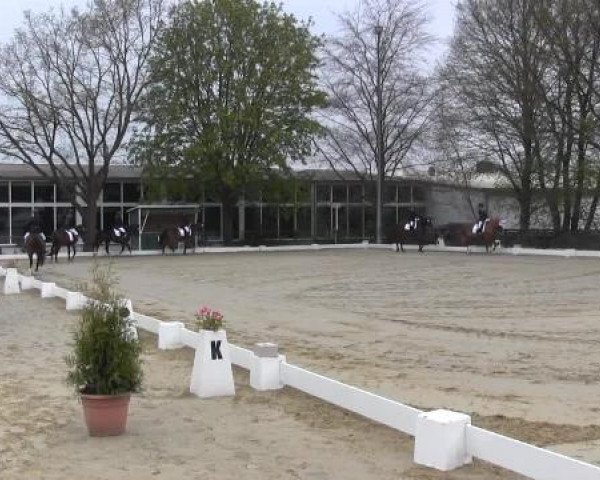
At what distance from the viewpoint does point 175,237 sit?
40.4 metres

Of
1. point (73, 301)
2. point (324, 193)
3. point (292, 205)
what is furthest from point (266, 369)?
point (324, 193)

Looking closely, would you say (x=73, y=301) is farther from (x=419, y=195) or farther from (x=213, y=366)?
(x=419, y=195)

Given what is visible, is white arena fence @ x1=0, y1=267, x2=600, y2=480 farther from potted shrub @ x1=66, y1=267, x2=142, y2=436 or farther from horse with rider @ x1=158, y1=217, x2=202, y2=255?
horse with rider @ x1=158, y1=217, x2=202, y2=255

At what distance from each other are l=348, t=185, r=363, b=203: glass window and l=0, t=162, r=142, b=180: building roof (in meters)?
13.9

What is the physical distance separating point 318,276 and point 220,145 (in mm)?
19962

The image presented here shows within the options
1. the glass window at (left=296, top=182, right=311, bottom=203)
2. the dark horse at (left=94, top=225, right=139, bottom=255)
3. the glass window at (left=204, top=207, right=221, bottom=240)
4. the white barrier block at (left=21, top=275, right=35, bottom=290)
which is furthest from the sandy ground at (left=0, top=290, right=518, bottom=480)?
the glass window at (left=204, top=207, right=221, bottom=240)

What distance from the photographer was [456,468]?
6.31 m

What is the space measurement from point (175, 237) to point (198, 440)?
33.7 metres

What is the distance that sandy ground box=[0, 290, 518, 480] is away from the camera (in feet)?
20.5

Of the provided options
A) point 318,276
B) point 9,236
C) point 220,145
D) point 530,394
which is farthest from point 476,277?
point 9,236

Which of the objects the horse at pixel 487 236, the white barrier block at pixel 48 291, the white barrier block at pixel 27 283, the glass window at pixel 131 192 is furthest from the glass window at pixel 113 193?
the white barrier block at pixel 48 291

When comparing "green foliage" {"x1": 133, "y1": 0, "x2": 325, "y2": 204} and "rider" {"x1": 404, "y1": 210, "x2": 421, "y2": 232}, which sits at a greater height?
"green foliage" {"x1": 133, "y1": 0, "x2": 325, "y2": 204}

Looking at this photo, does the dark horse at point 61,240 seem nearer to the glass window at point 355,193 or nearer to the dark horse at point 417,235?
the dark horse at point 417,235

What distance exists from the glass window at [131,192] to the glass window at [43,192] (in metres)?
4.46
